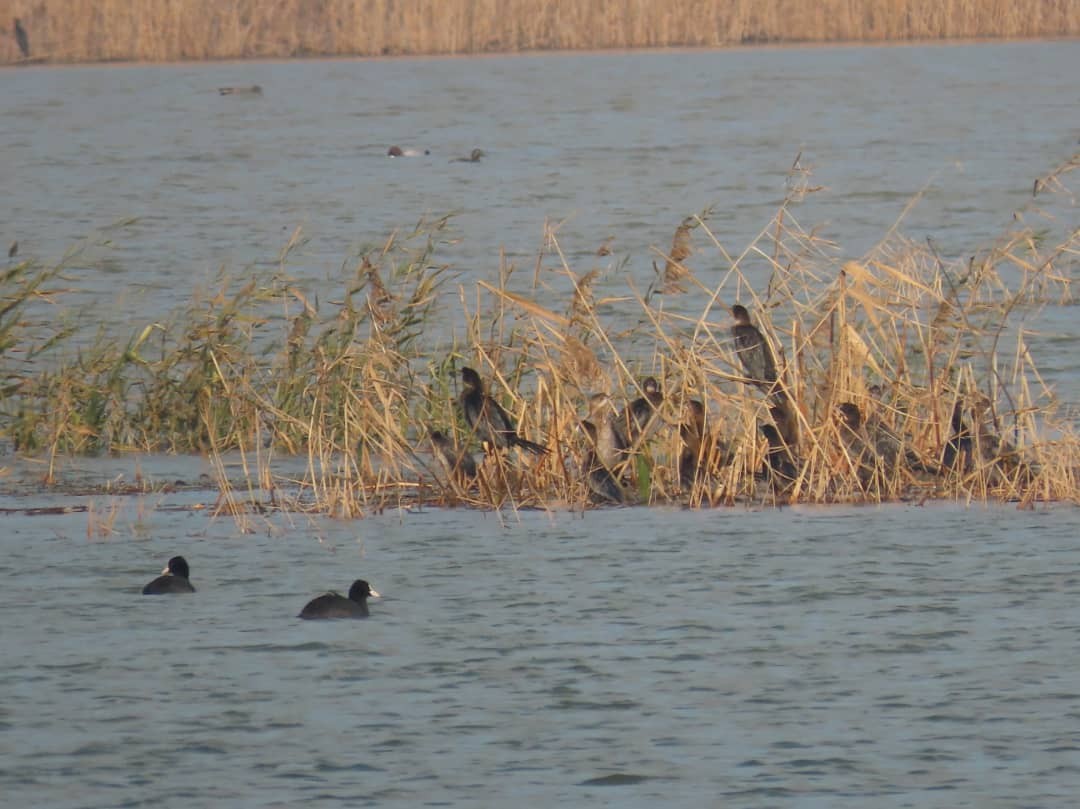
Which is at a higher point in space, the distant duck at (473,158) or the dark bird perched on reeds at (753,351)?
the dark bird perched on reeds at (753,351)

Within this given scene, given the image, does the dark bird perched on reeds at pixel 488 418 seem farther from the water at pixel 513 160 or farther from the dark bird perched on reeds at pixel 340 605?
the dark bird perched on reeds at pixel 340 605

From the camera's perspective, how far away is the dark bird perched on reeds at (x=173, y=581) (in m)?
9.49

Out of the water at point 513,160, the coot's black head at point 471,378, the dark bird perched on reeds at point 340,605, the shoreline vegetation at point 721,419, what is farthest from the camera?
the water at point 513,160

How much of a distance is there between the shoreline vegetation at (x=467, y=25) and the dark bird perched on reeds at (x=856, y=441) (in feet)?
114

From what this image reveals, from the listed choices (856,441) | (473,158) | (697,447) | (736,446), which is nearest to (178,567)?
(697,447)

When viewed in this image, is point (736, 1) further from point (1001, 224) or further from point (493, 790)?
point (493, 790)

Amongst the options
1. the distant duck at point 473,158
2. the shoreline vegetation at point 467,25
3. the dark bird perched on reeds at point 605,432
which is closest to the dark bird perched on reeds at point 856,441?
the dark bird perched on reeds at point 605,432

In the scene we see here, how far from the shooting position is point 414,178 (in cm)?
3231

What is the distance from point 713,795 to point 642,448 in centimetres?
423

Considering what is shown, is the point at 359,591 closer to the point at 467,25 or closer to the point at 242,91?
the point at 467,25

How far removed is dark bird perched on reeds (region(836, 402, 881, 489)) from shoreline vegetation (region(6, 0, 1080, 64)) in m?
34.6

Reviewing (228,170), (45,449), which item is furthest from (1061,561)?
(228,170)

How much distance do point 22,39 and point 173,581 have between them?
4167 centimetres

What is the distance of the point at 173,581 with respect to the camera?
31.1 feet
